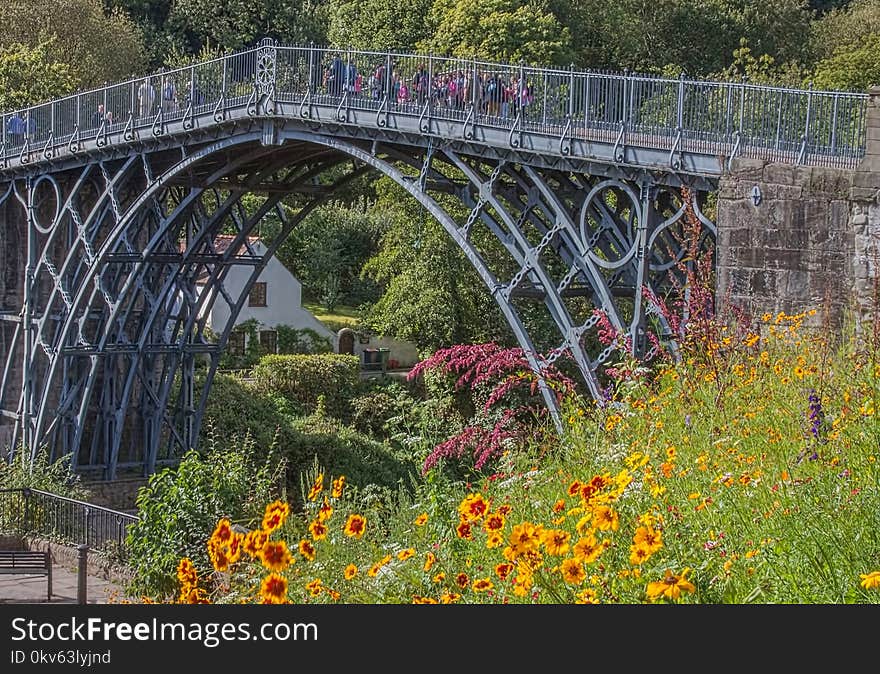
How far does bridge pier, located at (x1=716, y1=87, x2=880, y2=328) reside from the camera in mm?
12758

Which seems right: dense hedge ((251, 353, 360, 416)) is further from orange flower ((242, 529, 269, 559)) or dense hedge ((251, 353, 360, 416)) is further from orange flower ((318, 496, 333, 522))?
orange flower ((242, 529, 269, 559))

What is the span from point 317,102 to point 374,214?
1153 inches

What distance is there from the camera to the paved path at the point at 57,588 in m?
15.6

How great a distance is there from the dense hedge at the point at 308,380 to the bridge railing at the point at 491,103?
32.4ft

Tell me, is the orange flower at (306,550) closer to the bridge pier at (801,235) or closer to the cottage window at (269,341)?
the bridge pier at (801,235)

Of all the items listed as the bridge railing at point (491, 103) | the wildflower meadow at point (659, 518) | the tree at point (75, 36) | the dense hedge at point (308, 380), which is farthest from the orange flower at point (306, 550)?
the tree at point (75, 36)

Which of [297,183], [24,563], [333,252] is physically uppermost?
[297,183]

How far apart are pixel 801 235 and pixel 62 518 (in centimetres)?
1224

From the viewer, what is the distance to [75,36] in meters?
50.2

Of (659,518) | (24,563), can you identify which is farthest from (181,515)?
(659,518)

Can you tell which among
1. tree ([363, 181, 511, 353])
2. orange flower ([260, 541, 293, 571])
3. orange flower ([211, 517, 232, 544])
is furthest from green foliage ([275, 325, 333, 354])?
orange flower ([260, 541, 293, 571])

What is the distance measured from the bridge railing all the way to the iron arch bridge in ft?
0.13

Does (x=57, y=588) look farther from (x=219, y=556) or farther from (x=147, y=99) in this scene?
(x=147, y=99)

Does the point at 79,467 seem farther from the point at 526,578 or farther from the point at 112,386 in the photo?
the point at 526,578
